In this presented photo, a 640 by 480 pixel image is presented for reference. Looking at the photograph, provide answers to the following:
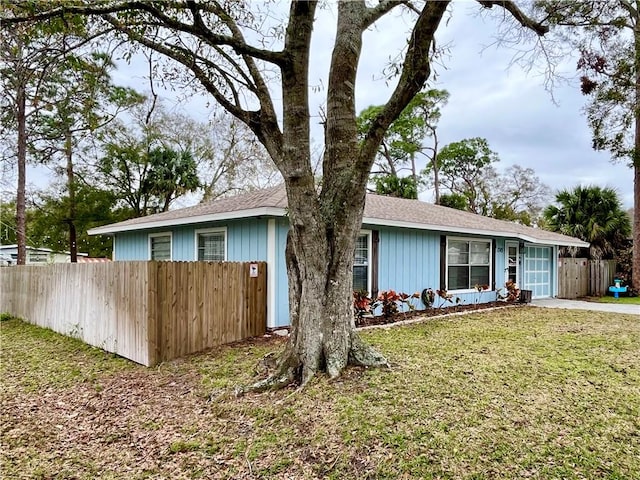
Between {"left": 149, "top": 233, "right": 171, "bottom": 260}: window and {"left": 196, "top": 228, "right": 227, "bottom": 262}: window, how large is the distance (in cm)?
161

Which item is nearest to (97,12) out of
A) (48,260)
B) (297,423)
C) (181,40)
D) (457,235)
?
(181,40)

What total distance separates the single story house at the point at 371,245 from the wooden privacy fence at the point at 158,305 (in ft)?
2.24

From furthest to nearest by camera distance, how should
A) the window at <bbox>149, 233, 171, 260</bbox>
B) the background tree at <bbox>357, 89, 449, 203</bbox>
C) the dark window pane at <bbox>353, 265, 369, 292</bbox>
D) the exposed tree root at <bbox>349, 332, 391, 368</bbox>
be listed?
the background tree at <bbox>357, 89, 449, 203</bbox> → the window at <bbox>149, 233, 171, 260</bbox> → the dark window pane at <bbox>353, 265, 369, 292</bbox> → the exposed tree root at <bbox>349, 332, 391, 368</bbox>

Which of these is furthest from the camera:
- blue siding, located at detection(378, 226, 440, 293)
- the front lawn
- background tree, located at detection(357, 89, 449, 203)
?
background tree, located at detection(357, 89, 449, 203)

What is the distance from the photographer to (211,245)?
930 centimetres

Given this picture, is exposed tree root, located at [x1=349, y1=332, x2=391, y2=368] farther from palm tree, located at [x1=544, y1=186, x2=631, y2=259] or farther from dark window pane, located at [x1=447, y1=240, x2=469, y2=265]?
palm tree, located at [x1=544, y1=186, x2=631, y2=259]

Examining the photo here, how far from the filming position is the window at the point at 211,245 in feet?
29.2

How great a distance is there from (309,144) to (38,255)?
25289mm

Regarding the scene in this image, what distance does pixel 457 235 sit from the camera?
11.4m

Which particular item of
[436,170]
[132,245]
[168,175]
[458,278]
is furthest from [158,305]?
[436,170]

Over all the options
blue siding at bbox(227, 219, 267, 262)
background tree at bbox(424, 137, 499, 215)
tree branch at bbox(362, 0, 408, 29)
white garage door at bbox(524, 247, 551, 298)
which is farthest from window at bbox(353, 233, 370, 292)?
background tree at bbox(424, 137, 499, 215)

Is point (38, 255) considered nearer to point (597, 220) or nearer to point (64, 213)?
point (64, 213)

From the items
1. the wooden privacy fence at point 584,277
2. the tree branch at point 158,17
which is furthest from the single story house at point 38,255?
the wooden privacy fence at point 584,277

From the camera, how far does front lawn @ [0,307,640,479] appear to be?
119 inches
